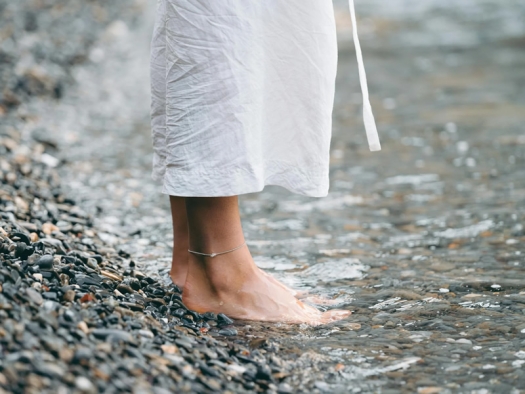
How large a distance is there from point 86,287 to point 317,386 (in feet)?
2.70

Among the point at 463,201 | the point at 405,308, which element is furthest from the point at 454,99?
the point at 405,308

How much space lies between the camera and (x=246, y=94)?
2.20 meters

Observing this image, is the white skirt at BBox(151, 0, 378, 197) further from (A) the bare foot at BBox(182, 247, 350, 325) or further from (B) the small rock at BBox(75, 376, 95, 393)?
(B) the small rock at BBox(75, 376, 95, 393)

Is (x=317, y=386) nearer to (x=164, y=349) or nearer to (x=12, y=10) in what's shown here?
(x=164, y=349)

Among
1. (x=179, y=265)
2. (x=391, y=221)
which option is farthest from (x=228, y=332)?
(x=391, y=221)

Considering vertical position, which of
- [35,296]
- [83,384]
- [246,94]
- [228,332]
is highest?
[246,94]

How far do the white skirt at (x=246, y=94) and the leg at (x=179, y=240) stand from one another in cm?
37

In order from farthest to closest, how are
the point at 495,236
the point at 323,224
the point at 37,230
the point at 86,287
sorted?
the point at 323,224
the point at 495,236
the point at 37,230
the point at 86,287

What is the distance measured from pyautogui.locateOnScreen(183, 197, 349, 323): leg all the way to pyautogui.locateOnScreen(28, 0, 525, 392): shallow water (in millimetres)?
75

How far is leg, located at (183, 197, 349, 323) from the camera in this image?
7.77ft

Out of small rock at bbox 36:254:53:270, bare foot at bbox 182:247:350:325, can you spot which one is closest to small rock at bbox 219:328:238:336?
bare foot at bbox 182:247:350:325

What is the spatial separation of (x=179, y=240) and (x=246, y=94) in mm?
699

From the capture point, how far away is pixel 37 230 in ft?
9.46

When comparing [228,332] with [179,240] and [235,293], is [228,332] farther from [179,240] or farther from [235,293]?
[179,240]
